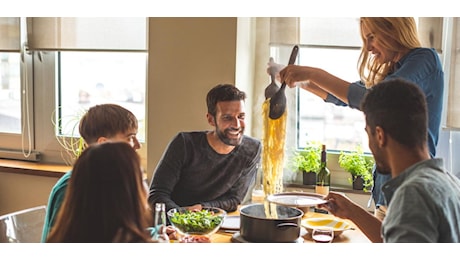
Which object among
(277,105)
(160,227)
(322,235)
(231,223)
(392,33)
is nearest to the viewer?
(160,227)

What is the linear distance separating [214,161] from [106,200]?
111cm

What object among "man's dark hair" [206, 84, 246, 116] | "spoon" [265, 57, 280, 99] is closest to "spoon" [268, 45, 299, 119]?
"spoon" [265, 57, 280, 99]

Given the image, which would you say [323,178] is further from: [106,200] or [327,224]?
[106,200]

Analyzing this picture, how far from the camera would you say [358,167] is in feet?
7.02

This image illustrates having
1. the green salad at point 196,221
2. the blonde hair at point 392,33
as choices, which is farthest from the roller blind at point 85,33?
the blonde hair at point 392,33

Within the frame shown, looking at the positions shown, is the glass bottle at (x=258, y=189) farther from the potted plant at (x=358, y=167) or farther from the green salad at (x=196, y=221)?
the green salad at (x=196, y=221)

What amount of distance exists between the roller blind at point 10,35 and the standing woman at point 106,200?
4.00ft

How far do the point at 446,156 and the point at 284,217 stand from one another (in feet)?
2.50

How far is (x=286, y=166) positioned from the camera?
216 centimetres

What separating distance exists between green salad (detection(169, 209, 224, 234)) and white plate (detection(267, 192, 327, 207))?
0.24m

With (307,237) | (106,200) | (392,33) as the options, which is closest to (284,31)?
(392,33)

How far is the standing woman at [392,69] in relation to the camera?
1.41 meters
